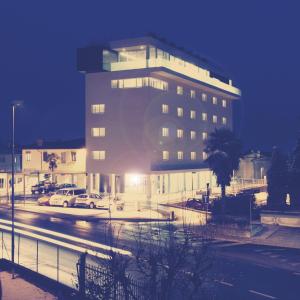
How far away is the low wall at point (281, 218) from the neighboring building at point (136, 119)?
23227mm

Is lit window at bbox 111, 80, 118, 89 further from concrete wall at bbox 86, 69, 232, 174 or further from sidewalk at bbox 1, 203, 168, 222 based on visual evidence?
sidewalk at bbox 1, 203, 168, 222

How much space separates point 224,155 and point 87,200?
50.9ft

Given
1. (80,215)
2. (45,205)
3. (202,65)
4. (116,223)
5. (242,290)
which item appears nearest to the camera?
(242,290)

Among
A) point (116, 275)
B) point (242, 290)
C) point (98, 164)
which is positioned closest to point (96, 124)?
point (98, 164)

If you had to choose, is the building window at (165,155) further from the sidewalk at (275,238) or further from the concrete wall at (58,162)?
the sidewalk at (275,238)

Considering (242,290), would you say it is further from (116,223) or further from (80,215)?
(80,215)

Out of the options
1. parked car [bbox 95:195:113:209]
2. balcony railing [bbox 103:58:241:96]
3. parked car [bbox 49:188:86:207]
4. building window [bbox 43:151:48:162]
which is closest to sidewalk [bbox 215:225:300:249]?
parked car [bbox 95:195:113:209]

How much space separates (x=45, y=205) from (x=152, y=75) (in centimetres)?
2217

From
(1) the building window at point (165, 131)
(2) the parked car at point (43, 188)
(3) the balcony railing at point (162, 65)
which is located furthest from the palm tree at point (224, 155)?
(2) the parked car at point (43, 188)

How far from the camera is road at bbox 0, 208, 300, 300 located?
19311 millimetres

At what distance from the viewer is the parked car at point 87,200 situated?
161 ft

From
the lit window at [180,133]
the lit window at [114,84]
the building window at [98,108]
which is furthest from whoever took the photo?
the lit window at [180,133]

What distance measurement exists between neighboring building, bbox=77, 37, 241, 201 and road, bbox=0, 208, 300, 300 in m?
23.6

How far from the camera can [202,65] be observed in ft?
252
